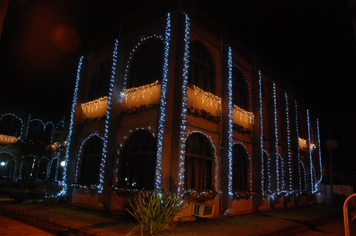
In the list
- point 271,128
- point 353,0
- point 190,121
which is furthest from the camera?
point 271,128

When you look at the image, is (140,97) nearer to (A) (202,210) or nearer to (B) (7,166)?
(A) (202,210)

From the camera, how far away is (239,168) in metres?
13.0

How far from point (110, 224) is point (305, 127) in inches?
741

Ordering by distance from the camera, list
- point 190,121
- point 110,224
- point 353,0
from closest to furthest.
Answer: point 353,0
point 110,224
point 190,121

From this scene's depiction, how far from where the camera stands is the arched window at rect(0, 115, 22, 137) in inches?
918

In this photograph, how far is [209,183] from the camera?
35.9 ft

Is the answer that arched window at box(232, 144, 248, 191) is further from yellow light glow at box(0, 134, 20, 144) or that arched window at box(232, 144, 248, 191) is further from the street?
yellow light glow at box(0, 134, 20, 144)

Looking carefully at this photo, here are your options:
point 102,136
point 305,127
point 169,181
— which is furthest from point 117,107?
point 305,127

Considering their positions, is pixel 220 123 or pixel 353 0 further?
pixel 220 123

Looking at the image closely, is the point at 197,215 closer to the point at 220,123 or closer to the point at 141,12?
the point at 220,123

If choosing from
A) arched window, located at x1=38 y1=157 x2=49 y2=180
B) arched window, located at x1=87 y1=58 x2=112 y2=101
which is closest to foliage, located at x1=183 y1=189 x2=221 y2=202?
arched window, located at x1=87 y1=58 x2=112 y2=101

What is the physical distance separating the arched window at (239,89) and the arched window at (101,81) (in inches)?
262

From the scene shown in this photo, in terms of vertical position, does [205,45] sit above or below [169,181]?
above

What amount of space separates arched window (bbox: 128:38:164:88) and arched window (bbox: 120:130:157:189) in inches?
93.6
